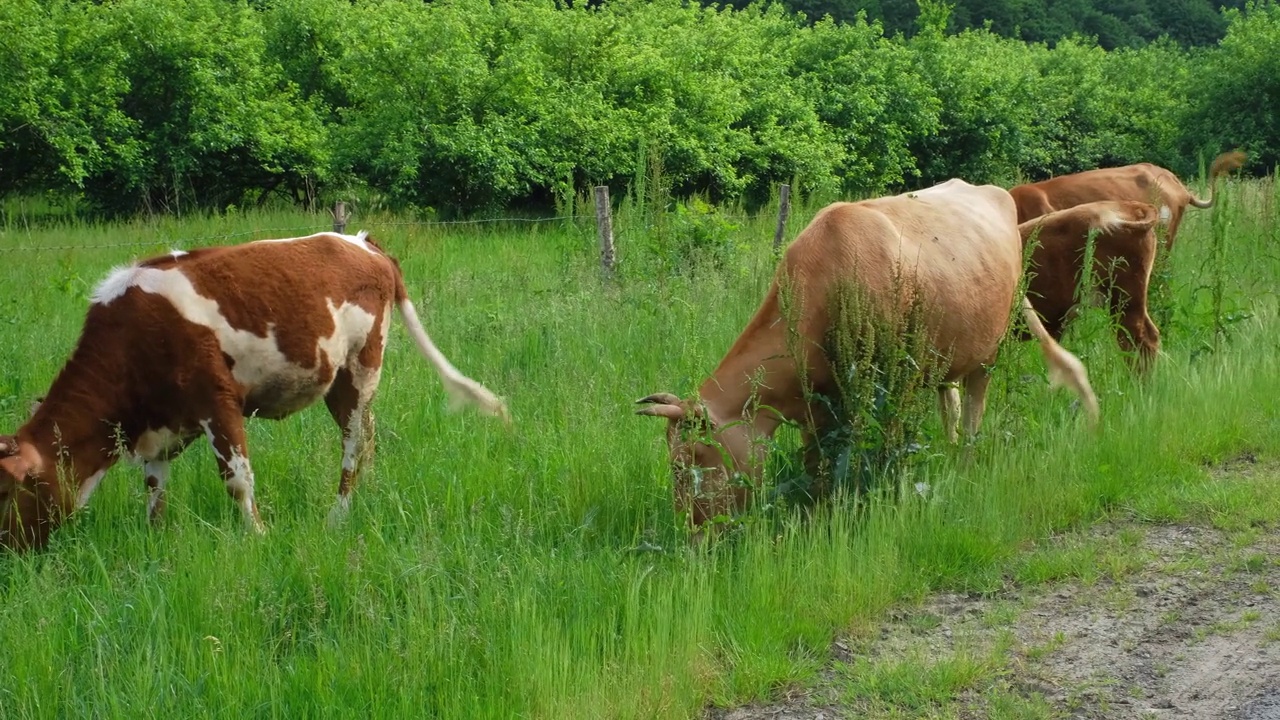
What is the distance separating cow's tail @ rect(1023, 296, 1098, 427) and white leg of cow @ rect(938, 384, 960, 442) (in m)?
0.57

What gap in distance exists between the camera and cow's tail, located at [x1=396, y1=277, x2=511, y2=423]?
6.73 metres

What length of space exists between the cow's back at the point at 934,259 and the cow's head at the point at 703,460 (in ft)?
2.43

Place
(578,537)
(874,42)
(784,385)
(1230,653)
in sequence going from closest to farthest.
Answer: (1230,653) → (578,537) → (784,385) → (874,42)

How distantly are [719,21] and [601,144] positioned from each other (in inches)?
301

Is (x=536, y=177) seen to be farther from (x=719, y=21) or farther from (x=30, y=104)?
(x=719, y=21)

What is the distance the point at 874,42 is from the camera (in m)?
27.5

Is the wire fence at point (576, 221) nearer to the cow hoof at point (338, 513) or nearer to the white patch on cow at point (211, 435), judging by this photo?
the white patch on cow at point (211, 435)

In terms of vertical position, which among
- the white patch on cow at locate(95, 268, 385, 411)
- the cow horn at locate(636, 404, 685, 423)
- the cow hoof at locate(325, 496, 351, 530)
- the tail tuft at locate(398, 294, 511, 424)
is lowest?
the cow hoof at locate(325, 496, 351, 530)

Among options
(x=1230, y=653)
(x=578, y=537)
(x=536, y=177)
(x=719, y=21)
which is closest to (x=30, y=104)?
(x=536, y=177)

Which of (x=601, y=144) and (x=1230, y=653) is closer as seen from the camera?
(x=1230, y=653)

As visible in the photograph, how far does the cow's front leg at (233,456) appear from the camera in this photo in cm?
571

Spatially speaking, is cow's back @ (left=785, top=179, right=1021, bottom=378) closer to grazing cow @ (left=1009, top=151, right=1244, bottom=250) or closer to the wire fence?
grazing cow @ (left=1009, top=151, right=1244, bottom=250)

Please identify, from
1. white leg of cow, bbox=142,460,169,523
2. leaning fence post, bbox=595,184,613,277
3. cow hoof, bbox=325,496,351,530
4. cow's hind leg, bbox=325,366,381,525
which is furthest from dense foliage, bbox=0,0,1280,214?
cow hoof, bbox=325,496,351,530

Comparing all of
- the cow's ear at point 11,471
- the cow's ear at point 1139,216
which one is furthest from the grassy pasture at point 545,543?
the cow's ear at point 1139,216
